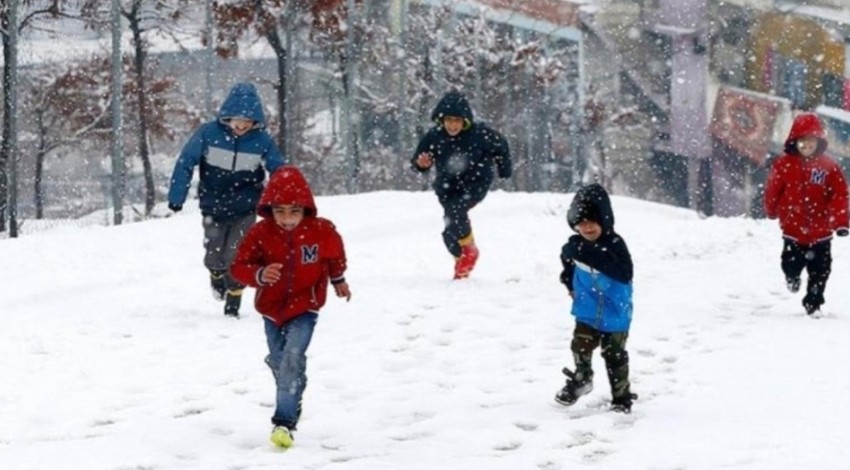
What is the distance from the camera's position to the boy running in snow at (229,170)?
9.38 m

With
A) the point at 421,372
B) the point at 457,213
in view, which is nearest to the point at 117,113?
the point at 457,213

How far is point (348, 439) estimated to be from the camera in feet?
21.2

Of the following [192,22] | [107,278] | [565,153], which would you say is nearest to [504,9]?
[565,153]

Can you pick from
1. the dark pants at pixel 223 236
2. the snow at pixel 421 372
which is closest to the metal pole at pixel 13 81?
the snow at pixel 421 372

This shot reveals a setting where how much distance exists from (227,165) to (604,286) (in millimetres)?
3856

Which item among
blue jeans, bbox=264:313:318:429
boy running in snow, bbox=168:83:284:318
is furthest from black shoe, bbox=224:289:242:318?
blue jeans, bbox=264:313:318:429

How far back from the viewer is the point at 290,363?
630 centimetres

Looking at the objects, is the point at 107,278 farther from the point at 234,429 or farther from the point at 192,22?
the point at 192,22

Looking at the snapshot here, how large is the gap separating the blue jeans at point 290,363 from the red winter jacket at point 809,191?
4894 mm

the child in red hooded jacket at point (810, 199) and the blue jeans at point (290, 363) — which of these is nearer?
the blue jeans at point (290, 363)

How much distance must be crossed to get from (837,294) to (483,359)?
4595mm

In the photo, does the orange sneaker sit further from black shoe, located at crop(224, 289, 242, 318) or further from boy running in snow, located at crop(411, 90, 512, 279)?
black shoe, located at crop(224, 289, 242, 318)

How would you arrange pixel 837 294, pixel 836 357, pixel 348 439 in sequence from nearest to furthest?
pixel 348 439
pixel 836 357
pixel 837 294

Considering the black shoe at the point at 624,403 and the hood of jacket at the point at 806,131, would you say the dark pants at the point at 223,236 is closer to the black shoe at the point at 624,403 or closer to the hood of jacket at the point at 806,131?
the black shoe at the point at 624,403
